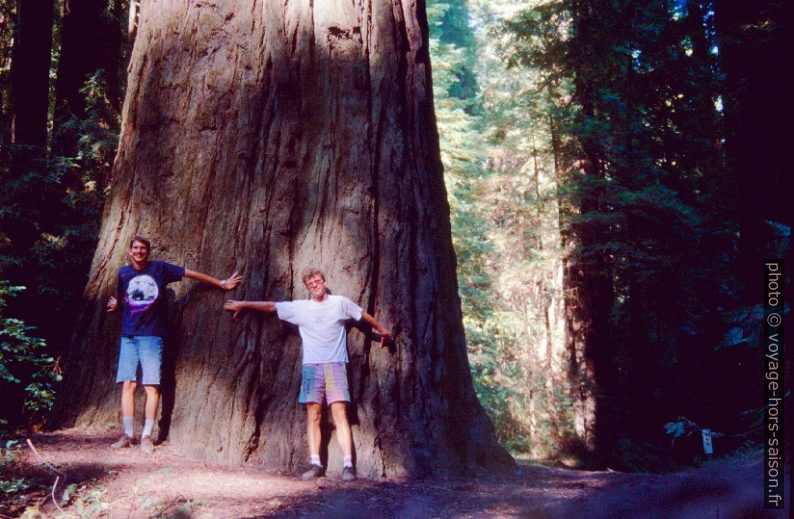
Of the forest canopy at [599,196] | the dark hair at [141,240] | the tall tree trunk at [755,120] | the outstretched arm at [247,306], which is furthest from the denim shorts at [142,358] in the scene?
the tall tree trunk at [755,120]

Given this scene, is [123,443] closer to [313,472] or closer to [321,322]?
[313,472]

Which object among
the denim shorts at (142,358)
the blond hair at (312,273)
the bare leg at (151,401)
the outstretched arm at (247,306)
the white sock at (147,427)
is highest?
the blond hair at (312,273)

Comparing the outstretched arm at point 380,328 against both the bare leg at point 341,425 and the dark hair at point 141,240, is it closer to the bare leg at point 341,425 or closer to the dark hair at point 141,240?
the bare leg at point 341,425

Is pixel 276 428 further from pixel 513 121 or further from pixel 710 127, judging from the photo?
pixel 513 121

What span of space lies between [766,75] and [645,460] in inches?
339

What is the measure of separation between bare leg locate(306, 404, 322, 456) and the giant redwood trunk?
13cm

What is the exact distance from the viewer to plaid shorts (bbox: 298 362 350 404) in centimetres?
550

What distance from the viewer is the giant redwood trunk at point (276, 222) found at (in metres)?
5.64

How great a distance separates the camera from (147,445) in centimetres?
530

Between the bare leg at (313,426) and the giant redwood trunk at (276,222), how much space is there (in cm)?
13

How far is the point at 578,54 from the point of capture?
516 inches

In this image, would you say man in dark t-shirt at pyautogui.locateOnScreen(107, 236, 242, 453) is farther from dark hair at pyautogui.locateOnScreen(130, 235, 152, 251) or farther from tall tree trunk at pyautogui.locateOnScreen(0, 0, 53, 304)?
tall tree trunk at pyautogui.locateOnScreen(0, 0, 53, 304)

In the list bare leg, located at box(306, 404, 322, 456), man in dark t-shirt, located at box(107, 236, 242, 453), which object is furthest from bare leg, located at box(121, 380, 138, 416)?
bare leg, located at box(306, 404, 322, 456)

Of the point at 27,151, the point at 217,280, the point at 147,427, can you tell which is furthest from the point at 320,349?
the point at 27,151
